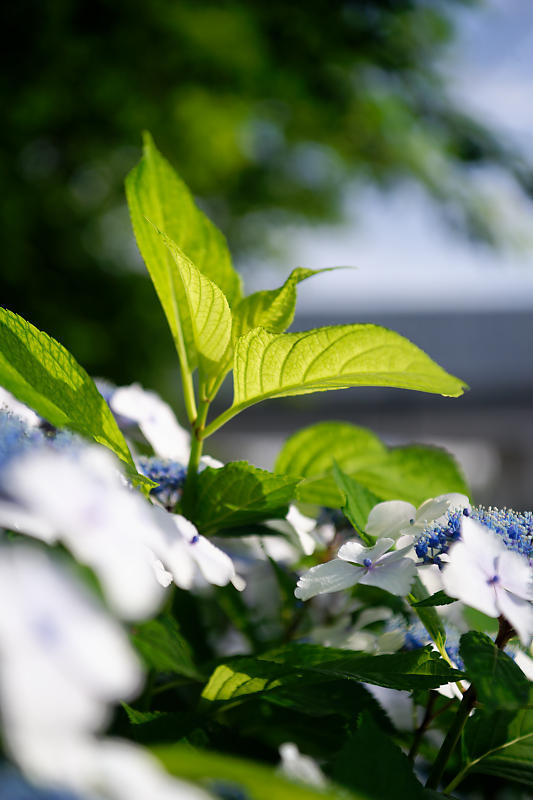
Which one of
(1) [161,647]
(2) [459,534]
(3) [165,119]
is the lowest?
(1) [161,647]

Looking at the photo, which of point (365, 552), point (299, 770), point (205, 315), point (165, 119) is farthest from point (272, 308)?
point (165, 119)

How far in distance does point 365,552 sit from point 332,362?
0.31 ft

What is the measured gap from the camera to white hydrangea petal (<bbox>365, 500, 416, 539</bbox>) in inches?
14.6

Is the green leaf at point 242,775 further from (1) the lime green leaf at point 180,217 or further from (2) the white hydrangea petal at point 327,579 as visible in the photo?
(1) the lime green leaf at point 180,217

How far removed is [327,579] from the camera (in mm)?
343

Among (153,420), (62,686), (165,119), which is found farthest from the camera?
(165,119)

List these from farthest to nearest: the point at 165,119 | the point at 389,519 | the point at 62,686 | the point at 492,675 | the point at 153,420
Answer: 1. the point at 165,119
2. the point at 153,420
3. the point at 389,519
4. the point at 492,675
5. the point at 62,686

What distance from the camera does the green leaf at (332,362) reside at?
345mm

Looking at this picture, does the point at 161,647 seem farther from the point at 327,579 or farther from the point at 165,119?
the point at 165,119

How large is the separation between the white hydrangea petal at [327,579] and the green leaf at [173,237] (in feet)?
0.48

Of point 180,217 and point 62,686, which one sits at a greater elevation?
point 180,217

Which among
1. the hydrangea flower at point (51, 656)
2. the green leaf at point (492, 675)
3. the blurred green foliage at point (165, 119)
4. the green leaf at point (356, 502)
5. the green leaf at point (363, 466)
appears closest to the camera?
the hydrangea flower at point (51, 656)

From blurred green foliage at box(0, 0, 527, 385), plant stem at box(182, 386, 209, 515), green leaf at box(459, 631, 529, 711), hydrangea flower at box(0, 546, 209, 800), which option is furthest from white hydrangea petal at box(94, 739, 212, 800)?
blurred green foliage at box(0, 0, 527, 385)

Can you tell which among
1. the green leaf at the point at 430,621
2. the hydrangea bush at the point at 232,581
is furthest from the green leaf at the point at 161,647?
the green leaf at the point at 430,621
